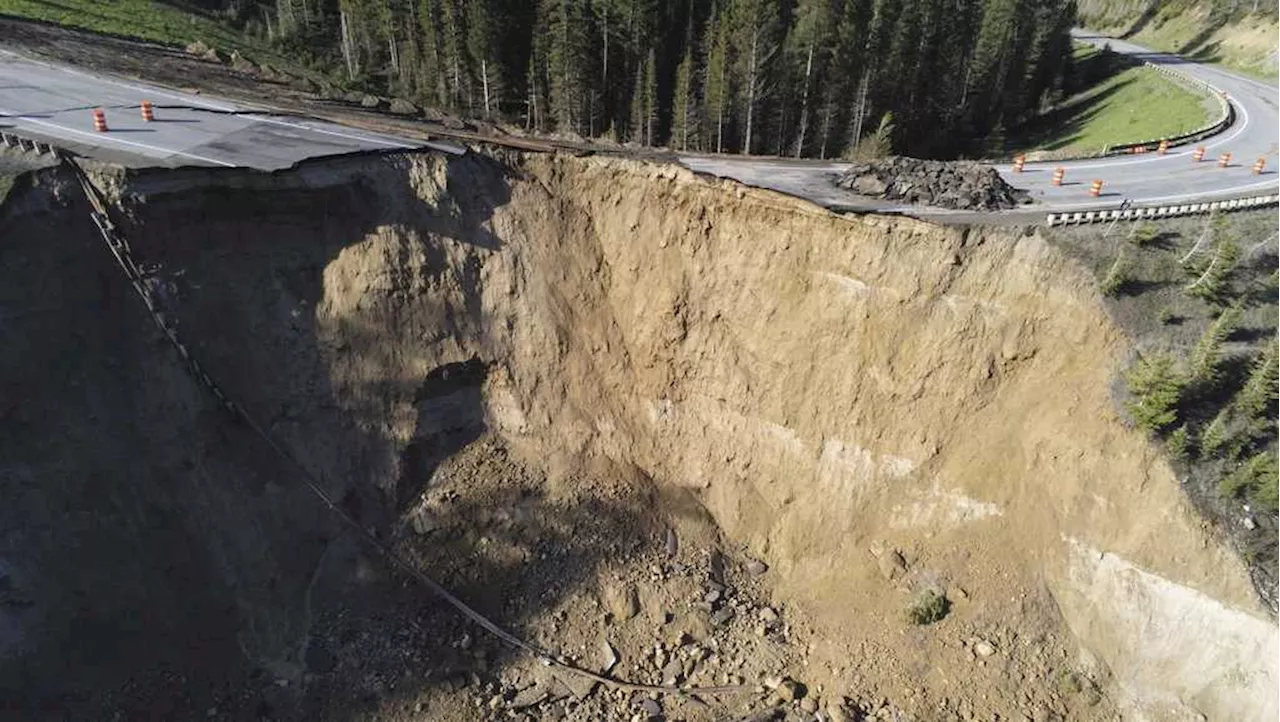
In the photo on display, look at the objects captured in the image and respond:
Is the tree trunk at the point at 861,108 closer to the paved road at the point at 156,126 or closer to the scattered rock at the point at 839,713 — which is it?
the paved road at the point at 156,126

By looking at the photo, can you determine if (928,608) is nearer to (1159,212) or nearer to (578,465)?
(578,465)

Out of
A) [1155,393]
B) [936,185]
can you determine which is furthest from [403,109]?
[1155,393]

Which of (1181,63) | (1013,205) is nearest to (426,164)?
(1013,205)

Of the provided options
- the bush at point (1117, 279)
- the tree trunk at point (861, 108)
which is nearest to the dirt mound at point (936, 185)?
the bush at point (1117, 279)

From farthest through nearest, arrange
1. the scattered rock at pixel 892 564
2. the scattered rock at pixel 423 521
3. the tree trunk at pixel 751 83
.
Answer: the tree trunk at pixel 751 83, the scattered rock at pixel 423 521, the scattered rock at pixel 892 564

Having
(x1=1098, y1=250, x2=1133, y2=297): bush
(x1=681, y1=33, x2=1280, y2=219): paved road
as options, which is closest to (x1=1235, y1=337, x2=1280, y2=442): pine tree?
(x1=1098, y1=250, x2=1133, y2=297): bush

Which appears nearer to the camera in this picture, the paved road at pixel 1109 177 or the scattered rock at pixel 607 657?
the scattered rock at pixel 607 657
